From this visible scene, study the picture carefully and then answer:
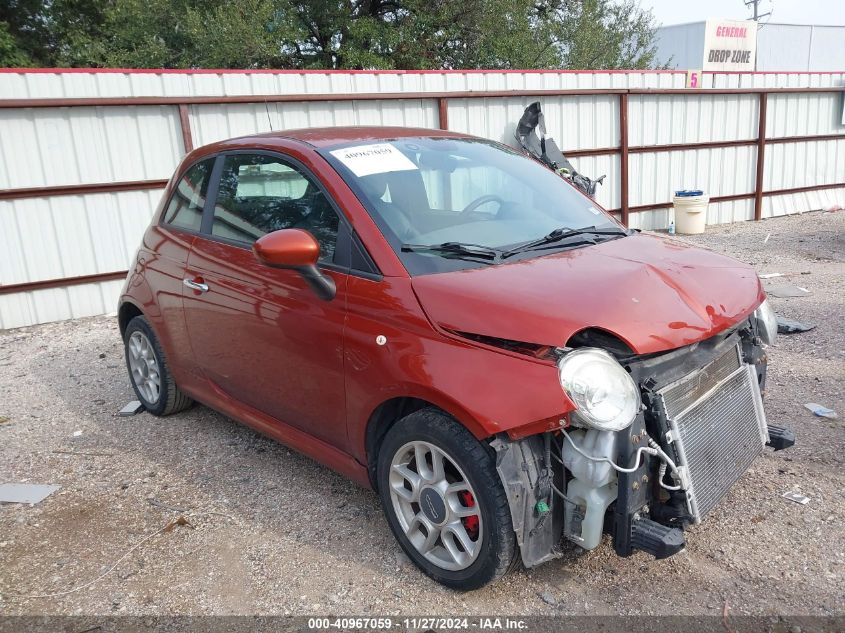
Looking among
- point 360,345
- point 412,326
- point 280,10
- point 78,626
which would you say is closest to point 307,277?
point 360,345

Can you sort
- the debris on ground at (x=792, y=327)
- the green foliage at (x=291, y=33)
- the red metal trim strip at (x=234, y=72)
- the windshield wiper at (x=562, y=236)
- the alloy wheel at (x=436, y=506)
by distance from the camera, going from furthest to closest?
the green foliage at (x=291, y=33)
the red metal trim strip at (x=234, y=72)
the debris on ground at (x=792, y=327)
the windshield wiper at (x=562, y=236)
the alloy wheel at (x=436, y=506)

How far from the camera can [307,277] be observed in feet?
9.60

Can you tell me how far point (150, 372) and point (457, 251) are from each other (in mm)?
2815

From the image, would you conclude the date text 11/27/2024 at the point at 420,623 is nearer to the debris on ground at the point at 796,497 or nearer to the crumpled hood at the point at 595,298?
the crumpled hood at the point at 595,298

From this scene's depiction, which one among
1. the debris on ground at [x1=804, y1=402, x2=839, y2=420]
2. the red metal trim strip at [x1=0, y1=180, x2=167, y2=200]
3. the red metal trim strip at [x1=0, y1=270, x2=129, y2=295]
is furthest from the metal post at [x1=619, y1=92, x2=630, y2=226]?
the red metal trim strip at [x1=0, y1=270, x2=129, y2=295]

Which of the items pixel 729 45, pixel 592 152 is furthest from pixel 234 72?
pixel 729 45

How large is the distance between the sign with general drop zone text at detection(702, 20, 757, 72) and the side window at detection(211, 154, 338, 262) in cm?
2417

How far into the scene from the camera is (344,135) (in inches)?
140

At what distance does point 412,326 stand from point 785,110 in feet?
48.3

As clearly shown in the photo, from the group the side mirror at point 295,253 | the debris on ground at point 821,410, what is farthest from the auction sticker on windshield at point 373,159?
the debris on ground at point 821,410

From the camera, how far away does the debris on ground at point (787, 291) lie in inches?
284

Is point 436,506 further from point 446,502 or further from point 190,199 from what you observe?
point 190,199

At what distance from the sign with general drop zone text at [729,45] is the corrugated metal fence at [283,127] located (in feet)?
35.2

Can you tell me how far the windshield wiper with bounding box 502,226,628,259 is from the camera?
2984mm
